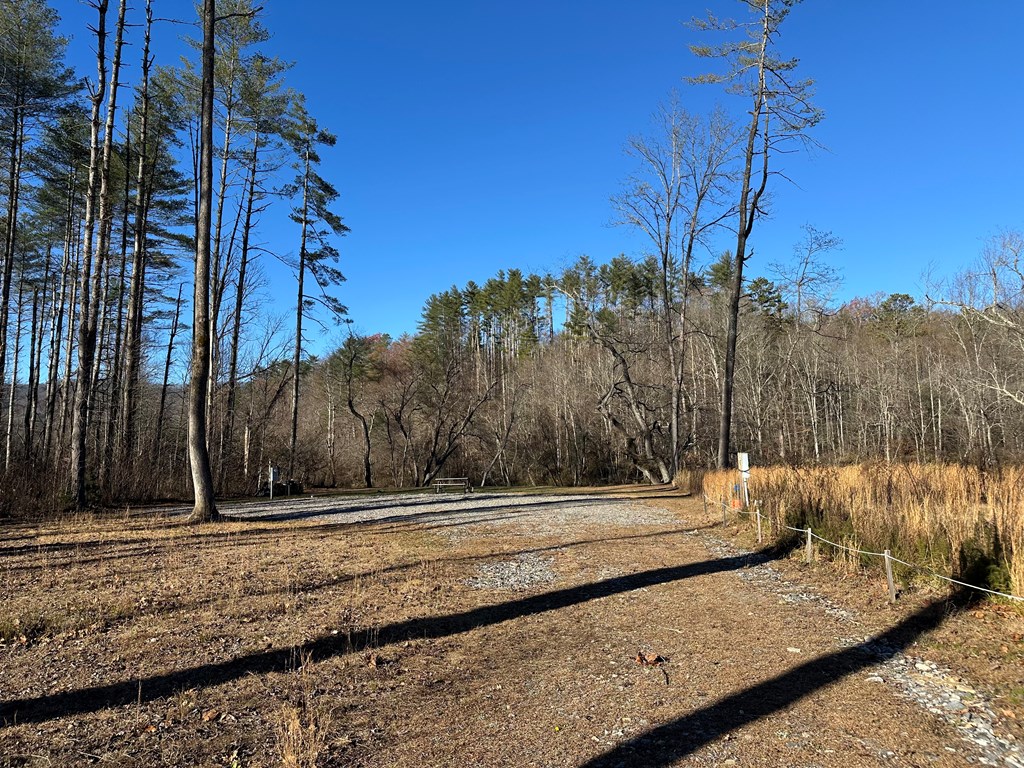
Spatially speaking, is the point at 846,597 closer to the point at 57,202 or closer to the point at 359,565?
the point at 359,565

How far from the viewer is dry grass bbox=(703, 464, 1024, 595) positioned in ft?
19.2

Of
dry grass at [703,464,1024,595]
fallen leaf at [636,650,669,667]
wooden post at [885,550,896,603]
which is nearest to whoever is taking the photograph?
fallen leaf at [636,650,669,667]

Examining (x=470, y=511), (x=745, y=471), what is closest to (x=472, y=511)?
(x=470, y=511)

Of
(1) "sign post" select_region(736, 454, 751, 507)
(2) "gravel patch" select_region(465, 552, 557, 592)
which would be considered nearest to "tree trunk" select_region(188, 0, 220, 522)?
(2) "gravel patch" select_region(465, 552, 557, 592)

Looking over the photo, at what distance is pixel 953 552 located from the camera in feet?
19.8

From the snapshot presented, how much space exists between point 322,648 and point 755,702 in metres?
3.41

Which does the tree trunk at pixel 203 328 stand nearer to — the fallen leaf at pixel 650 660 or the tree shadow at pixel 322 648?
the tree shadow at pixel 322 648

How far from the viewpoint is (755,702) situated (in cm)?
387

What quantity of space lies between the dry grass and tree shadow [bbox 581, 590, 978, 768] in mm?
855

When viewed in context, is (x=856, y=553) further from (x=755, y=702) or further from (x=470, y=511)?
(x=470, y=511)

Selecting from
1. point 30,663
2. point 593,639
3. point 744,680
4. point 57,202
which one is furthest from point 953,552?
point 57,202

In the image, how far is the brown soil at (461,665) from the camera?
10.9 ft

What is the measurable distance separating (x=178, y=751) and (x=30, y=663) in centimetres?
220

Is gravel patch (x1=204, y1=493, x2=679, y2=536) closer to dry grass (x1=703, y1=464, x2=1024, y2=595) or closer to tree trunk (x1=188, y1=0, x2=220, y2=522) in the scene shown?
tree trunk (x1=188, y1=0, x2=220, y2=522)
